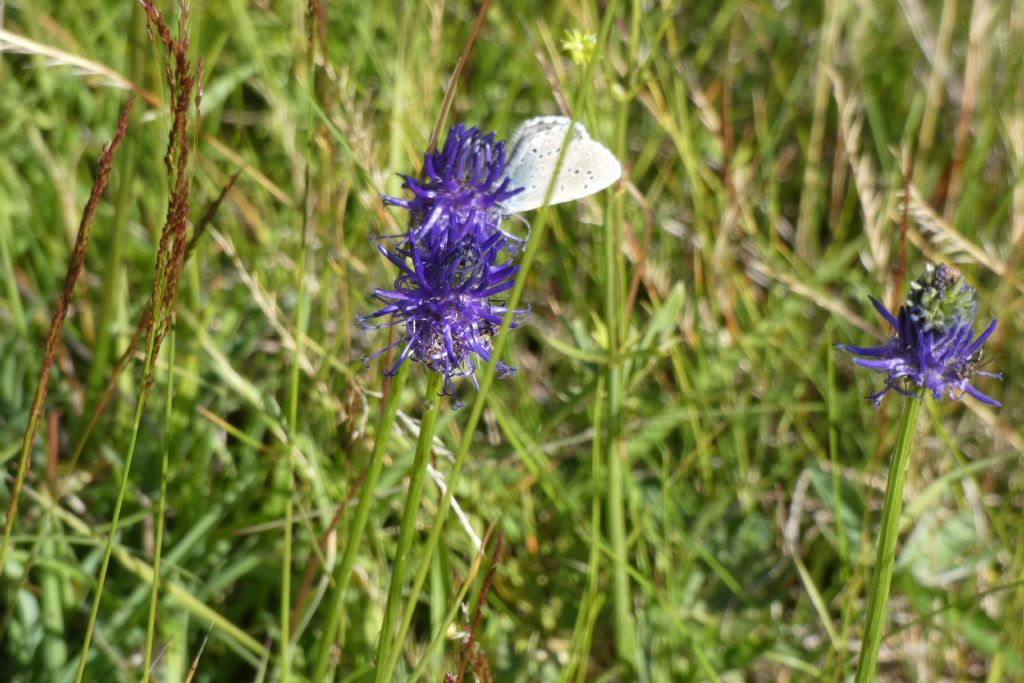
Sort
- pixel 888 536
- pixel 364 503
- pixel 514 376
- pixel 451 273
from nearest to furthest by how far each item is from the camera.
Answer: pixel 451 273
pixel 888 536
pixel 364 503
pixel 514 376

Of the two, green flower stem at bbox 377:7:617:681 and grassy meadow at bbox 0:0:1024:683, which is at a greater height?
green flower stem at bbox 377:7:617:681

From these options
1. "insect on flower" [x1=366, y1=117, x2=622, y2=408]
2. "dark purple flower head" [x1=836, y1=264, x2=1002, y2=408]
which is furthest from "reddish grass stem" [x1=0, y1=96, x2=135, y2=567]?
"dark purple flower head" [x1=836, y1=264, x2=1002, y2=408]

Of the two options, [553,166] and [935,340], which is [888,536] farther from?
[553,166]

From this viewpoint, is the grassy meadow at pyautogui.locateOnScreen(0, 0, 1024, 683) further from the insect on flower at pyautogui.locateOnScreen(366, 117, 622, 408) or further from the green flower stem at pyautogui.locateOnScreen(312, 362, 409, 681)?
the insect on flower at pyautogui.locateOnScreen(366, 117, 622, 408)

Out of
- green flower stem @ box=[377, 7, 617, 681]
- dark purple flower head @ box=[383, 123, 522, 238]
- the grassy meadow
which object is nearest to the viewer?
green flower stem @ box=[377, 7, 617, 681]

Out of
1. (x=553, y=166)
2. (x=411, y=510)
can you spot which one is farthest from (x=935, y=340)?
(x=411, y=510)

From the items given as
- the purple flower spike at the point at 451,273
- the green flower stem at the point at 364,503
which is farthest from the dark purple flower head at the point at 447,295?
the green flower stem at the point at 364,503

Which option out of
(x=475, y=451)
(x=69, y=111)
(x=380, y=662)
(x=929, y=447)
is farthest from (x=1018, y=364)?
(x=69, y=111)
